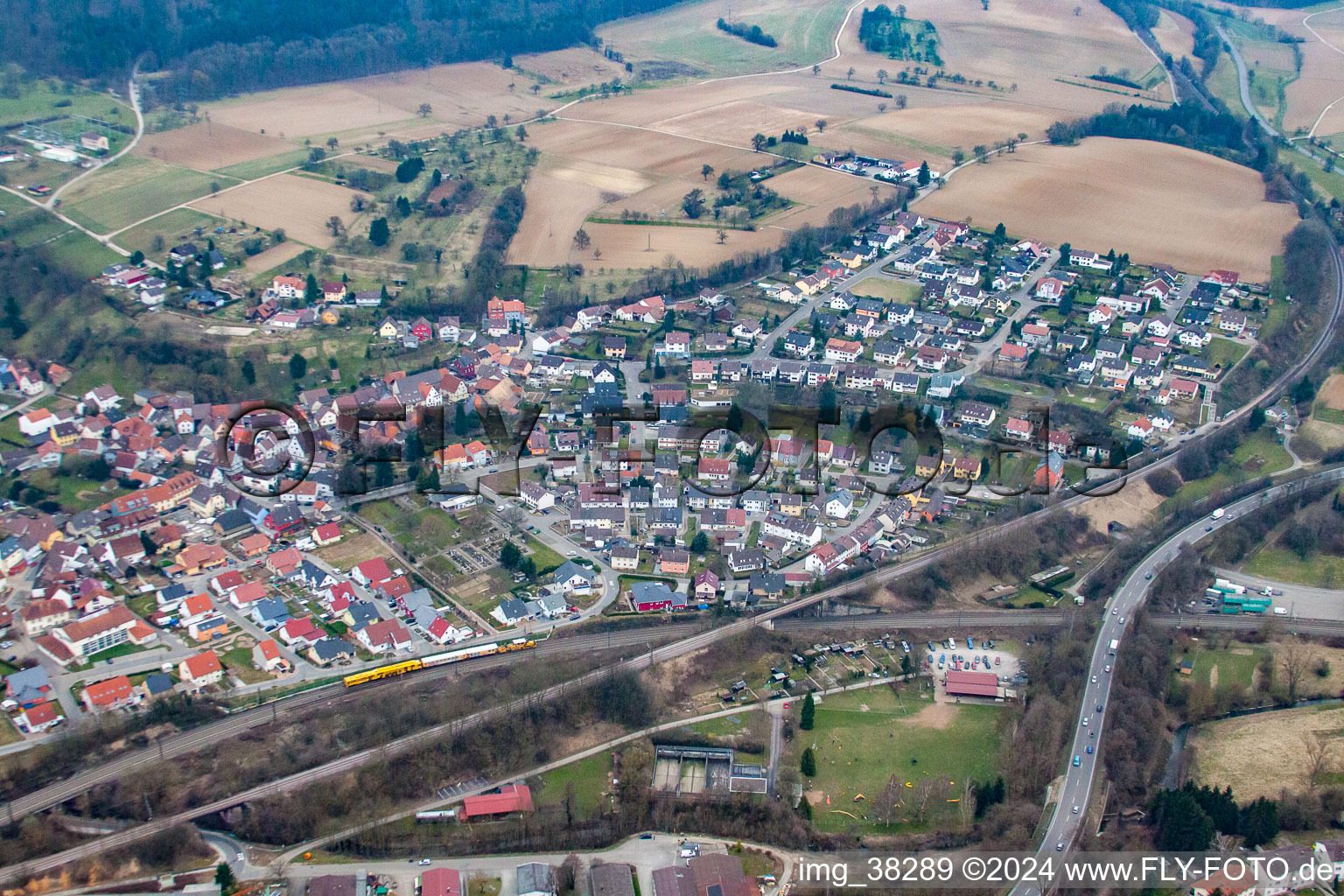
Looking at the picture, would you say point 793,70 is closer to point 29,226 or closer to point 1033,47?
point 1033,47

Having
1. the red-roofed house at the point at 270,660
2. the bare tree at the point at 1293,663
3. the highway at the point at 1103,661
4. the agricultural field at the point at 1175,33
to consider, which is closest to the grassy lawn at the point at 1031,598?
the highway at the point at 1103,661

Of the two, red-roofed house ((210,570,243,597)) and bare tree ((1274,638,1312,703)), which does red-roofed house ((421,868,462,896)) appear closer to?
red-roofed house ((210,570,243,597))

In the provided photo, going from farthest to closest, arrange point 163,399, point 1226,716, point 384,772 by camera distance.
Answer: point 163,399
point 1226,716
point 384,772

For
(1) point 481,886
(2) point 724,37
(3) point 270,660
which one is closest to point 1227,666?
(1) point 481,886

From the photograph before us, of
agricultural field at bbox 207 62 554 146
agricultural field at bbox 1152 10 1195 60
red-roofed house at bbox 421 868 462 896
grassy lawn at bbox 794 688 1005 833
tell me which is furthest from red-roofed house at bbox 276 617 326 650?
agricultural field at bbox 1152 10 1195 60

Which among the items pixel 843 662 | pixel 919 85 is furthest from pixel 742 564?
pixel 919 85

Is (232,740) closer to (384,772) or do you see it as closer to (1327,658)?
(384,772)
